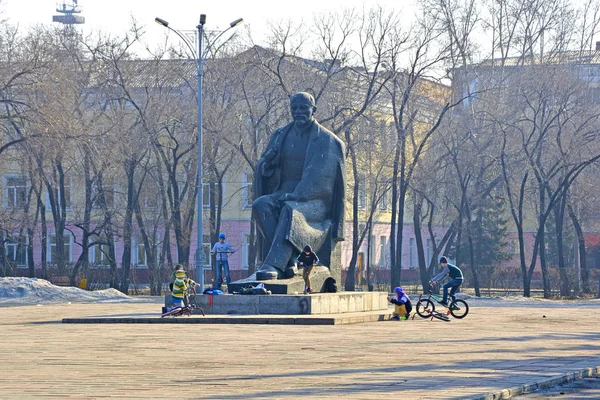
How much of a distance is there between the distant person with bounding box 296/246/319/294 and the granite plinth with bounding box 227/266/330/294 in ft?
0.34

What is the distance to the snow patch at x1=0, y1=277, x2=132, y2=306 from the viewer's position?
126 ft

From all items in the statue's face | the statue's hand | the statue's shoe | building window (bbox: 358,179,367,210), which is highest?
building window (bbox: 358,179,367,210)

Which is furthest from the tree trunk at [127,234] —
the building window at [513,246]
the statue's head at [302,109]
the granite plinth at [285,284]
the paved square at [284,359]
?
the building window at [513,246]

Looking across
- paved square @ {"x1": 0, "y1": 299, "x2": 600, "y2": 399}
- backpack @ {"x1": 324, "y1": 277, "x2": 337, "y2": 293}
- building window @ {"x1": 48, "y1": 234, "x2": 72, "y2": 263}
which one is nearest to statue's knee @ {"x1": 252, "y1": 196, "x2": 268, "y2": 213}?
backpack @ {"x1": 324, "y1": 277, "x2": 337, "y2": 293}

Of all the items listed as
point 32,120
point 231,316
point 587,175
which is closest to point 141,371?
point 231,316

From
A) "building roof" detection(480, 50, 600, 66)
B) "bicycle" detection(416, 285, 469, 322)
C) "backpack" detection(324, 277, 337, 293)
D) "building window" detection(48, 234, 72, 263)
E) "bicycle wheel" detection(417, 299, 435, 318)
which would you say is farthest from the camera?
"building window" detection(48, 234, 72, 263)

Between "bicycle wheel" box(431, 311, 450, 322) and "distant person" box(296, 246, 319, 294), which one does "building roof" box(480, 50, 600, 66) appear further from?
"distant person" box(296, 246, 319, 294)

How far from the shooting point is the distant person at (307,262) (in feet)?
83.3

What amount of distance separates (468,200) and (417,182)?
412 centimetres

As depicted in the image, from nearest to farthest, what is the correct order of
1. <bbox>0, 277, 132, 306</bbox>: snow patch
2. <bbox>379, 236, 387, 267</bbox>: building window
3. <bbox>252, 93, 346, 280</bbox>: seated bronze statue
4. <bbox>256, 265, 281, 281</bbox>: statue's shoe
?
<bbox>256, 265, 281, 281</bbox>: statue's shoe
<bbox>252, 93, 346, 280</bbox>: seated bronze statue
<bbox>0, 277, 132, 306</bbox>: snow patch
<bbox>379, 236, 387, 267</bbox>: building window

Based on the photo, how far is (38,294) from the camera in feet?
129

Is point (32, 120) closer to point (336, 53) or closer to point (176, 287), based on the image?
point (336, 53)

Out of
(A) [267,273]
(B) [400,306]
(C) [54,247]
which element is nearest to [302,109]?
(A) [267,273]

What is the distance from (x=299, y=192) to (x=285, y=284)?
2.61 metres
